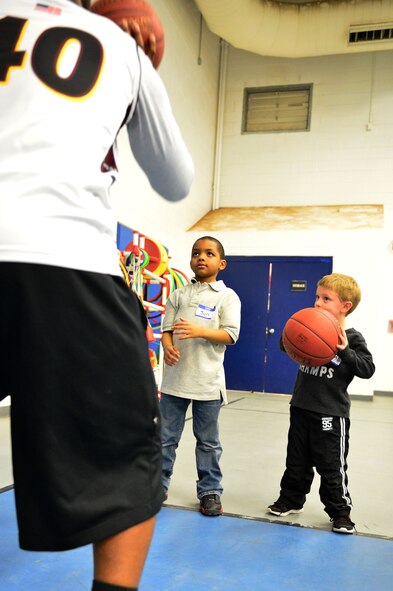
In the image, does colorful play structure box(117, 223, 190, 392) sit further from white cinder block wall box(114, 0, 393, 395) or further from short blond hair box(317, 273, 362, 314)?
short blond hair box(317, 273, 362, 314)

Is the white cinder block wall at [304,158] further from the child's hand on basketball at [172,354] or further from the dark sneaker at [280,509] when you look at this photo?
the dark sneaker at [280,509]

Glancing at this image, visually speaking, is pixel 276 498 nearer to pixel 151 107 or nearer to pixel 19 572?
pixel 19 572

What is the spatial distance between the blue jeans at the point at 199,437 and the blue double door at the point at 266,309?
5.11m

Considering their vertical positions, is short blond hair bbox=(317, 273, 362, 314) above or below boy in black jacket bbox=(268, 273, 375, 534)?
above

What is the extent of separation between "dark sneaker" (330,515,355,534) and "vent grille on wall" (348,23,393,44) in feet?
22.2

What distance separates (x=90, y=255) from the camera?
815 millimetres

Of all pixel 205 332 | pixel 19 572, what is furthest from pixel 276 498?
pixel 19 572

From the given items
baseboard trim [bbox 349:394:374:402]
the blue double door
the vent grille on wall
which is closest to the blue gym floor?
baseboard trim [bbox 349:394:374:402]

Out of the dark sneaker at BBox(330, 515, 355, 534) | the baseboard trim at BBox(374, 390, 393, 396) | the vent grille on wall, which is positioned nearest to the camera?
the dark sneaker at BBox(330, 515, 355, 534)

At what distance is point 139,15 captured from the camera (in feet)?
3.51

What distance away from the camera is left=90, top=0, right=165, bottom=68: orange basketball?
1068 mm

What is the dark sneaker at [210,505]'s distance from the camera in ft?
7.07

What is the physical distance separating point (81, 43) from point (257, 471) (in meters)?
2.55

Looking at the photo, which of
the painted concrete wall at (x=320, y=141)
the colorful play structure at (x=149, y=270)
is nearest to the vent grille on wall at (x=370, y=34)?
the painted concrete wall at (x=320, y=141)
